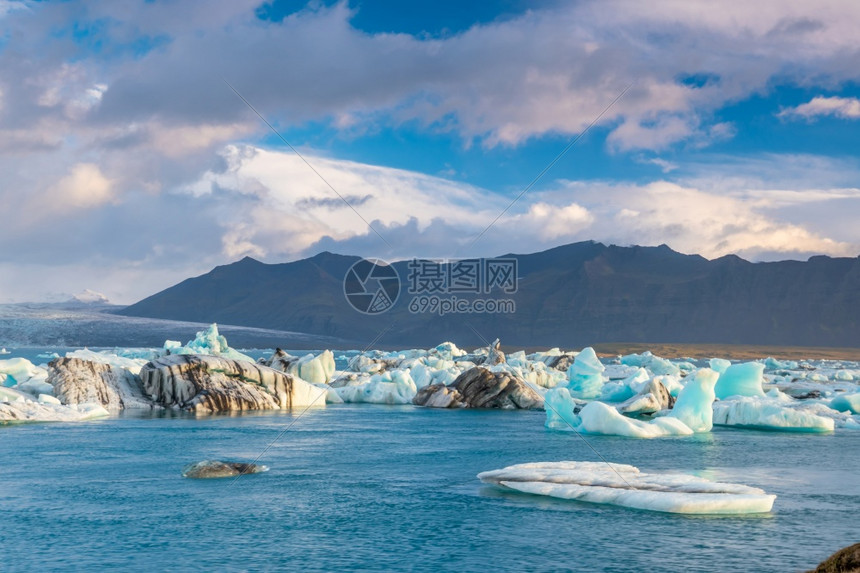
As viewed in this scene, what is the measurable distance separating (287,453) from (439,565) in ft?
48.5

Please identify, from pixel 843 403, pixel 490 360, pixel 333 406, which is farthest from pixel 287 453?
pixel 490 360

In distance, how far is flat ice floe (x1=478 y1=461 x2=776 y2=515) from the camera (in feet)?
60.1

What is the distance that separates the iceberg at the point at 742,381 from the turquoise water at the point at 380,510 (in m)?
12.6

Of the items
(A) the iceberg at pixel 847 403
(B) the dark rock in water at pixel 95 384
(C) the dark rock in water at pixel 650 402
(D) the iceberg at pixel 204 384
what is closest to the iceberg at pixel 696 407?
(C) the dark rock in water at pixel 650 402

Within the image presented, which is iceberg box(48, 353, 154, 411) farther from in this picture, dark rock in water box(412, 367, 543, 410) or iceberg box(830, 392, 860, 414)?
iceberg box(830, 392, 860, 414)

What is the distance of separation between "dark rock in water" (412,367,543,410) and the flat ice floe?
2754 centimetres

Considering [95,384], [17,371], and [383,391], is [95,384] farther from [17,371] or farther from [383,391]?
[383,391]

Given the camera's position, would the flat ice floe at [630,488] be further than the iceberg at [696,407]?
No

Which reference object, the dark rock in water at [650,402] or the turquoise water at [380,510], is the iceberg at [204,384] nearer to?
the turquoise water at [380,510]

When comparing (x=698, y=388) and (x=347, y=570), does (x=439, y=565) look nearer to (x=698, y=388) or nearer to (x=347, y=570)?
(x=347, y=570)

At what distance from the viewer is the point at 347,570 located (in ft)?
47.3

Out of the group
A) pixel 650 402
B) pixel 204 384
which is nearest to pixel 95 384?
pixel 204 384

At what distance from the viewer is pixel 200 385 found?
4388cm

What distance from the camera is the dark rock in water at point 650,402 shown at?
4350cm
